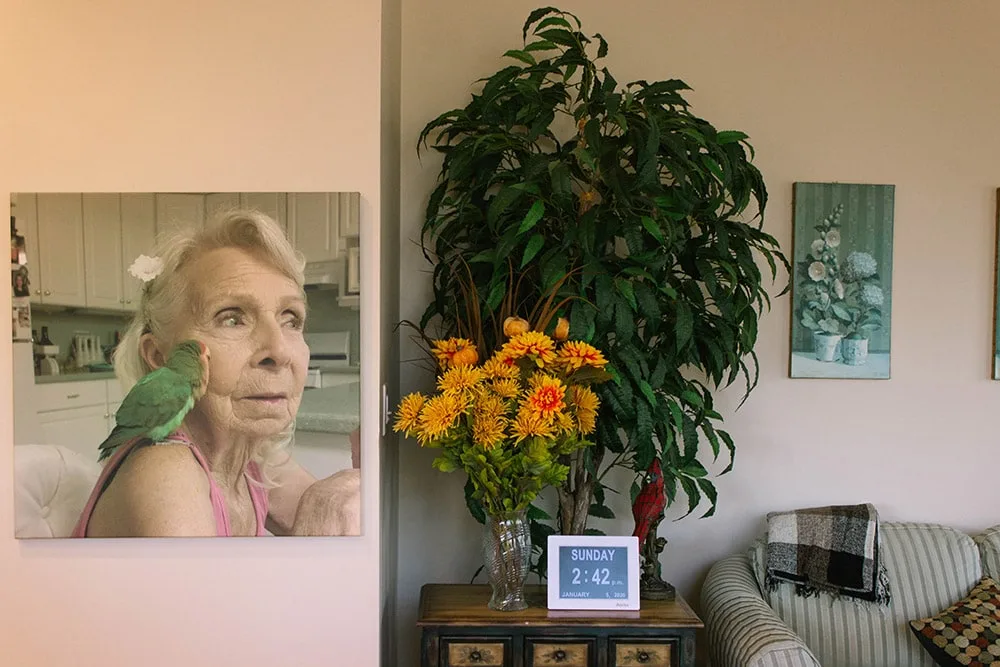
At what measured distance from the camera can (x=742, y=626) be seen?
2.19 meters

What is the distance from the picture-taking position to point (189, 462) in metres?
1.94

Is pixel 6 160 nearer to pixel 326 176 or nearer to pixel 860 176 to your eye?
pixel 326 176

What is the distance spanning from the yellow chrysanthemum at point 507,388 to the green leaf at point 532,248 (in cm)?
34

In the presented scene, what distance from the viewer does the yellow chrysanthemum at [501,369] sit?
2.00 meters

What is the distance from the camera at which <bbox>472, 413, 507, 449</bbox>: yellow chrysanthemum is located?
1.97 metres

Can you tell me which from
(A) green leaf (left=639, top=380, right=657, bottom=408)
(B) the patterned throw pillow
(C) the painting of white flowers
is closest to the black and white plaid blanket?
(B) the patterned throw pillow

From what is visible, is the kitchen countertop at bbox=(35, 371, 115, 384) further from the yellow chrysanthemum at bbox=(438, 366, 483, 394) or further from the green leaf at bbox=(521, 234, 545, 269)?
the green leaf at bbox=(521, 234, 545, 269)

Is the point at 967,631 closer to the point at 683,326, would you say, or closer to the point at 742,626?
the point at 742,626

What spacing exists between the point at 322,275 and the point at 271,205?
21 cm

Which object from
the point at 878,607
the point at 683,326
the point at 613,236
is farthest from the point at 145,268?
the point at 878,607

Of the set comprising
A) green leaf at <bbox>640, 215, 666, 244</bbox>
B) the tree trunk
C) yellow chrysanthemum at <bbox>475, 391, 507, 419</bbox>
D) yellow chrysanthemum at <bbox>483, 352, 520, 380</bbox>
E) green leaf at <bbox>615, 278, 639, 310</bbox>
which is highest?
green leaf at <bbox>640, 215, 666, 244</bbox>

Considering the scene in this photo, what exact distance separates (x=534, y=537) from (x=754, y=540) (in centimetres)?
84

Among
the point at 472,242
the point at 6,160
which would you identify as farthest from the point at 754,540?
the point at 6,160

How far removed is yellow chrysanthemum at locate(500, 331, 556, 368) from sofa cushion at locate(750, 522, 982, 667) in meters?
1.10
